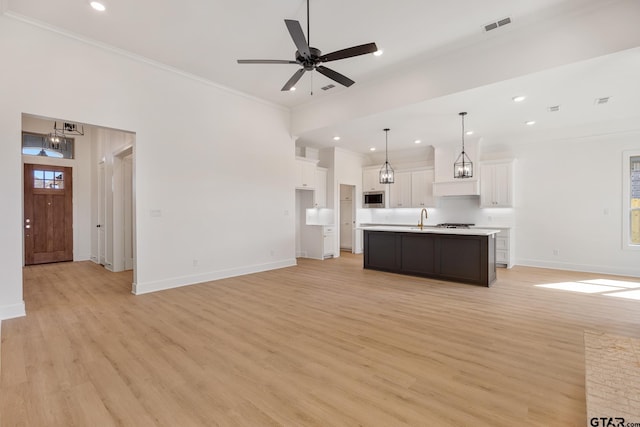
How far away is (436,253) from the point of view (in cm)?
564

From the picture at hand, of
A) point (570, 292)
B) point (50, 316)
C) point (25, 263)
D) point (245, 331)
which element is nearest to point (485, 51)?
point (570, 292)

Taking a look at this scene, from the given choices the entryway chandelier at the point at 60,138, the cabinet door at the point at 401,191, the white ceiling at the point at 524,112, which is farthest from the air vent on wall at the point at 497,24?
the entryway chandelier at the point at 60,138

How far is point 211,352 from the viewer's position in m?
2.73

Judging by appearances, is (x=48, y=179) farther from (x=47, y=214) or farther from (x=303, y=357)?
(x=303, y=357)

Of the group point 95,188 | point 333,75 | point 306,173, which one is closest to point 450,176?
point 306,173

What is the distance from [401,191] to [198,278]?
6.16 metres

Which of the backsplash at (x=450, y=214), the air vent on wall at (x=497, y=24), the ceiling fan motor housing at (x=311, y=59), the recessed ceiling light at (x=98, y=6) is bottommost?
the backsplash at (x=450, y=214)

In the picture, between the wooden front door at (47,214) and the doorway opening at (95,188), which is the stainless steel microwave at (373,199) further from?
the wooden front door at (47,214)

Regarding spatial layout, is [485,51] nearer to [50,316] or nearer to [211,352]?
[211,352]

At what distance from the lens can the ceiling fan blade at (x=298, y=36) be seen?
107 inches

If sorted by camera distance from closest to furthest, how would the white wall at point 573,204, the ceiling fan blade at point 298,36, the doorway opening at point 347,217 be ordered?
the ceiling fan blade at point 298,36
the white wall at point 573,204
the doorway opening at point 347,217

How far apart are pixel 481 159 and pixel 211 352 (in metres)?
7.55

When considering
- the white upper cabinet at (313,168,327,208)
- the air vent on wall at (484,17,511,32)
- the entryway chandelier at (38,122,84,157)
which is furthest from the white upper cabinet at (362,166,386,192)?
the entryway chandelier at (38,122,84,157)

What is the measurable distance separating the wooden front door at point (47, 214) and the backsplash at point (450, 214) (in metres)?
8.01
